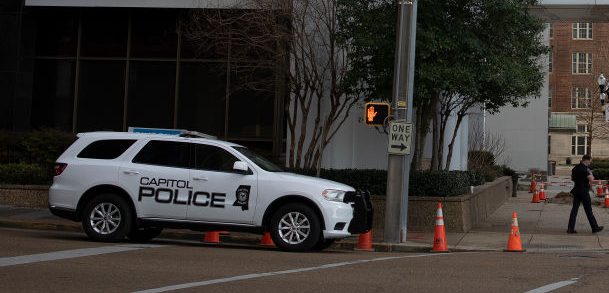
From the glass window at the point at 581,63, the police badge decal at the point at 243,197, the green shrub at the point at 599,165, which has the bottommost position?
the police badge decal at the point at 243,197

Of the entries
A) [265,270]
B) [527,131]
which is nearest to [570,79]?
[527,131]

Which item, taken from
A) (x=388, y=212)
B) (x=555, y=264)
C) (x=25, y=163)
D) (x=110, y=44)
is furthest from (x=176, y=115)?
(x=555, y=264)

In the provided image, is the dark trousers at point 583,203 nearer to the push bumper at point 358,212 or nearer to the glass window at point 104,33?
the push bumper at point 358,212

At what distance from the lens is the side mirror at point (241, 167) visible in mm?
12094

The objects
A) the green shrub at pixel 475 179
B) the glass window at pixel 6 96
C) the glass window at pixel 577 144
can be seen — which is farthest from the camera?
the glass window at pixel 577 144

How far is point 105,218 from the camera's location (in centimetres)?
1266

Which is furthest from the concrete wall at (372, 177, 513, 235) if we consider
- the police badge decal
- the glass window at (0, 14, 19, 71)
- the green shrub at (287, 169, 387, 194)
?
the glass window at (0, 14, 19, 71)

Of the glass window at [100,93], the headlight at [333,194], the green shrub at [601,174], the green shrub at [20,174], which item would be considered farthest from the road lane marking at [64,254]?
the green shrub at [601,174]

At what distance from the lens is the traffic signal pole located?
14133 millimetres

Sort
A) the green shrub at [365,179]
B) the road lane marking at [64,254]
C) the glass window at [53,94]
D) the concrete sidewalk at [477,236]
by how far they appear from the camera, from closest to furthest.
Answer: the road lane marking at [64,254] → the concrete sidewalk at [477,236] → the green shrub at [365,179] → the glass window at [53,94]

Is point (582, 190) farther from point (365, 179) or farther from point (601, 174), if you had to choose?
point (601, 174)

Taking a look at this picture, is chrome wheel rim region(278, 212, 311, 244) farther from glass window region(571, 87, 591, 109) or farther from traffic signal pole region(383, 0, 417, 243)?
glass window region(571, 87, 591, 109)

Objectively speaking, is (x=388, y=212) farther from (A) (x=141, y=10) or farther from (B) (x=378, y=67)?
(A) (x=141, y=10)

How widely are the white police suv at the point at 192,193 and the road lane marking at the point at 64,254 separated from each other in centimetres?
51
